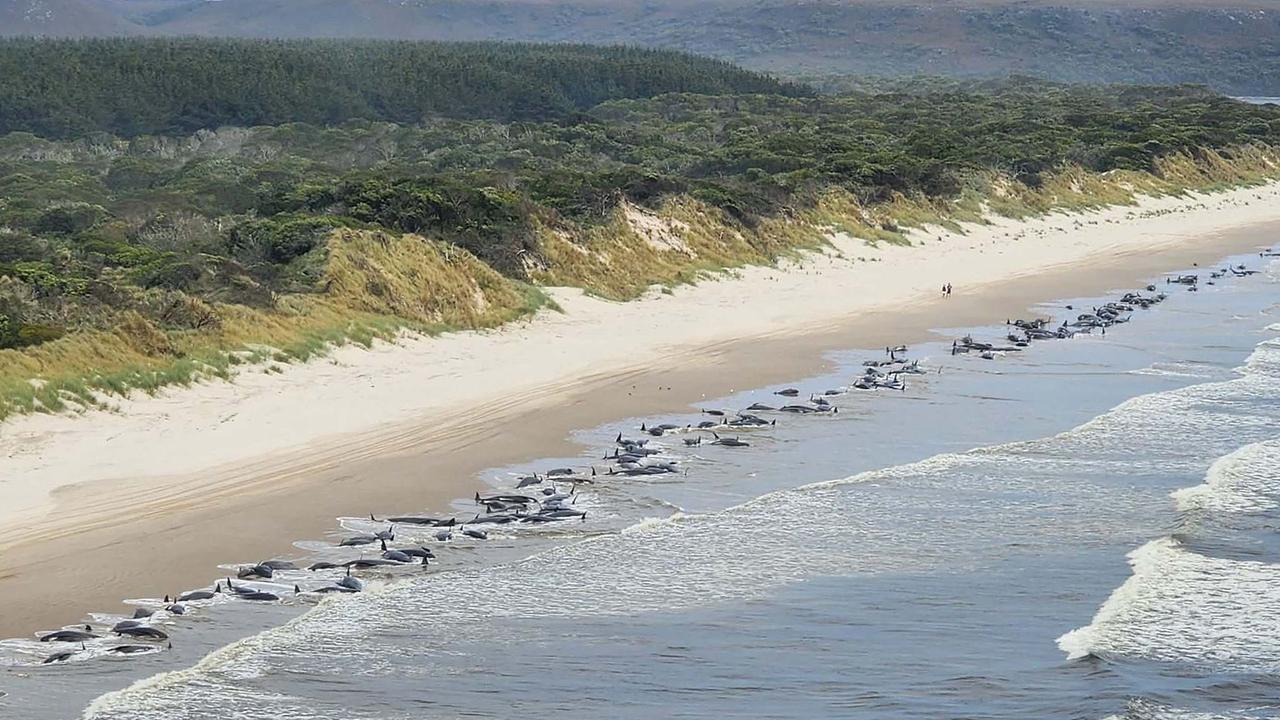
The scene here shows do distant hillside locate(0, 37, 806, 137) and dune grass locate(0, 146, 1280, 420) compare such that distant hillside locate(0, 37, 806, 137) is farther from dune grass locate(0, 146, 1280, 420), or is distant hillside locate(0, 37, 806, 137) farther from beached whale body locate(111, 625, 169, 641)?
beached whale body locate(111, 625, 169, 641)

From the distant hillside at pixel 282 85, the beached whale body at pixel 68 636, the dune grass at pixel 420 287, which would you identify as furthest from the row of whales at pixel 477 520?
the distant hillside at pixel 282 85

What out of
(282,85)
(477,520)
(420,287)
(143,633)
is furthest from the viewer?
(282,85)

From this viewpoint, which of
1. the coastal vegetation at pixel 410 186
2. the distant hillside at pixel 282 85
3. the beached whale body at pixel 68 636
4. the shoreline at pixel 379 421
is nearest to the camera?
the beached whale body at pixel 68 636

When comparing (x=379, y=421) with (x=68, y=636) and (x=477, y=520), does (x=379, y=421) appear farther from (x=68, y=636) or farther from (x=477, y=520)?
(x=68, y=636)

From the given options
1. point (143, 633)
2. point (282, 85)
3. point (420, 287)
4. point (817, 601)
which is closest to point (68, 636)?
point (143, 633)

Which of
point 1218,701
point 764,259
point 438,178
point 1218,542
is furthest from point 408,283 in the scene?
Answer: point 1218,701

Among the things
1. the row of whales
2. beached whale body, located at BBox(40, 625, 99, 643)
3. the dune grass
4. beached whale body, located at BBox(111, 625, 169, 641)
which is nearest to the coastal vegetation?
the dune grass

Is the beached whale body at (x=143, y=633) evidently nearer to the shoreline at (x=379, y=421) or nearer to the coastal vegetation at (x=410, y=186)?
the shoreline at (x=379, y=421)

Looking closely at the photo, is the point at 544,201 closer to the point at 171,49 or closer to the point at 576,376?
the point at 576,376
